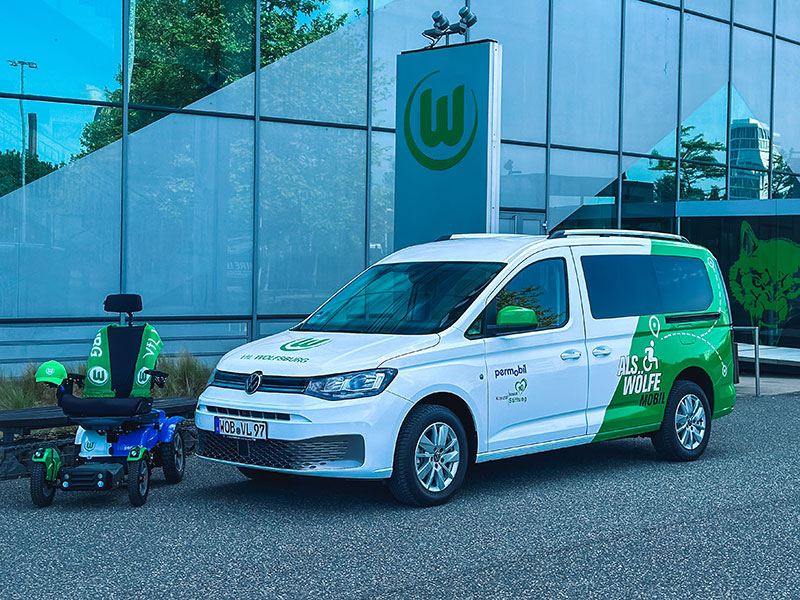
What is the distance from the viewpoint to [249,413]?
23.6ft

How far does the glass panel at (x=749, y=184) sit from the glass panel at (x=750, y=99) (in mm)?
168

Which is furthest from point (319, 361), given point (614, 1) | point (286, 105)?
point (614, 1)

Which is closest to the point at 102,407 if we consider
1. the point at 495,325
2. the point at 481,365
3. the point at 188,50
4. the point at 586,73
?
the point at 481,365

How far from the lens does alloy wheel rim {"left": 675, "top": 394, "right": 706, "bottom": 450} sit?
9250 mm

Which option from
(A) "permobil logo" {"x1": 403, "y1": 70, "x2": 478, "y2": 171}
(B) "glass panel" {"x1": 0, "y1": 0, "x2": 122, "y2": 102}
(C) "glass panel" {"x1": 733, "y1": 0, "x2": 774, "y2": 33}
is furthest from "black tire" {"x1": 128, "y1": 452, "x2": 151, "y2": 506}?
(C) "glass panel" {"x1": 733, "y1": 0, "x2": 774, "y2": 33}

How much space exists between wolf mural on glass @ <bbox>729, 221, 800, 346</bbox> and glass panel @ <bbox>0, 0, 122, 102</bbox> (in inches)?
446

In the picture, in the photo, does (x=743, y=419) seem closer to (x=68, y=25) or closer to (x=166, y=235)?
(x=166, y=235)

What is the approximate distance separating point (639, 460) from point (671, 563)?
3.65m

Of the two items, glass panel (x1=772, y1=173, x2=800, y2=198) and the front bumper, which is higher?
glass panel (x1=772, y1=173, x2=800, y2=198)

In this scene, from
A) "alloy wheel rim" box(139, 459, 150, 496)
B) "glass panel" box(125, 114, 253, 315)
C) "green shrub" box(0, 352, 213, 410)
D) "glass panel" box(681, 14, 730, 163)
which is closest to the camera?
"alloy wheel rim" box(139, 459, 150, 496)

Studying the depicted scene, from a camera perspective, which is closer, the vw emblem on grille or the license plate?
the license plate

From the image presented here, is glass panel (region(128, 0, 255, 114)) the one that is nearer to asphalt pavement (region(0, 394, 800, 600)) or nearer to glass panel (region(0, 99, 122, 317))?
glass panel (region(0, 99, 122, 317))

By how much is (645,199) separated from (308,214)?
27.2 feet

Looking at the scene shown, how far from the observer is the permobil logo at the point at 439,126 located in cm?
1252
